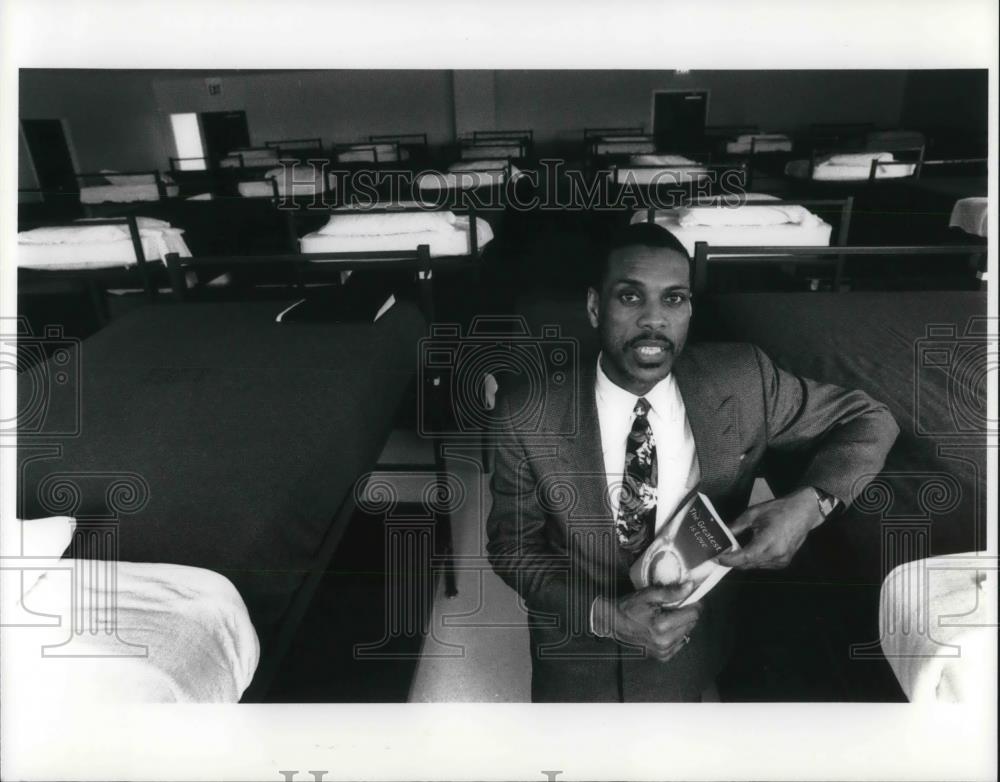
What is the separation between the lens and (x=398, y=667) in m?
0.74

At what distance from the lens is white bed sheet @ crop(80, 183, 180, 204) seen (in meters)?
0.81

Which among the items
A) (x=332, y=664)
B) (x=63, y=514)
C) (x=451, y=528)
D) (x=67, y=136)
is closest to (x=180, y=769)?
(x=332, y=664)

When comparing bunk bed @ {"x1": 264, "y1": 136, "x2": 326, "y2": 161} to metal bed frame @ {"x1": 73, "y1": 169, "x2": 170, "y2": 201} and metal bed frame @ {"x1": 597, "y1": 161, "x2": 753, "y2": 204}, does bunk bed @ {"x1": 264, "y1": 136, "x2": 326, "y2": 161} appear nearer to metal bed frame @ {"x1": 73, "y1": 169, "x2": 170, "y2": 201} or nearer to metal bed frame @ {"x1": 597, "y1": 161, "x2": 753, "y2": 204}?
metal bed frame @ {"x1": 73, "y1": 169, "x2": 170, "y2": 201}

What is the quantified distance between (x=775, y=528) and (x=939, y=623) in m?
0.28

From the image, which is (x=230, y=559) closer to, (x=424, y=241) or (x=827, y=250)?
(x=424, y=241)

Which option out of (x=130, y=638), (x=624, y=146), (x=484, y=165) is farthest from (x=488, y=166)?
(x=130, y=638)

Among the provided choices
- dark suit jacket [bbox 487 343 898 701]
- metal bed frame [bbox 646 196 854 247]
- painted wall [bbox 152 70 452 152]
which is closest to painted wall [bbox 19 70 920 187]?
painted wall [bbox 152 70 452 152]

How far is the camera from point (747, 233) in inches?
30.8

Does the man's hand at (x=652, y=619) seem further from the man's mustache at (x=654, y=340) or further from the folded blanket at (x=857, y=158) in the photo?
the folded blanket at (x=857, y=158)

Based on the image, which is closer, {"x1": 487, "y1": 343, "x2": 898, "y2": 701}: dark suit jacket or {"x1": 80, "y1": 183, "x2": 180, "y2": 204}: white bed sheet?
{"x1": 487, "y1": 343, "x2": 898, "y2": 701}: dark suit jacket

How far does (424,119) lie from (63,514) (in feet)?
2.57

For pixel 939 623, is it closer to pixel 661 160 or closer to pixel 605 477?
pixel 605 477

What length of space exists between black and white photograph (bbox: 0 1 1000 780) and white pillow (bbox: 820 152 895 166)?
1 cm

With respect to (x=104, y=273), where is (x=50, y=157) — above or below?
above
